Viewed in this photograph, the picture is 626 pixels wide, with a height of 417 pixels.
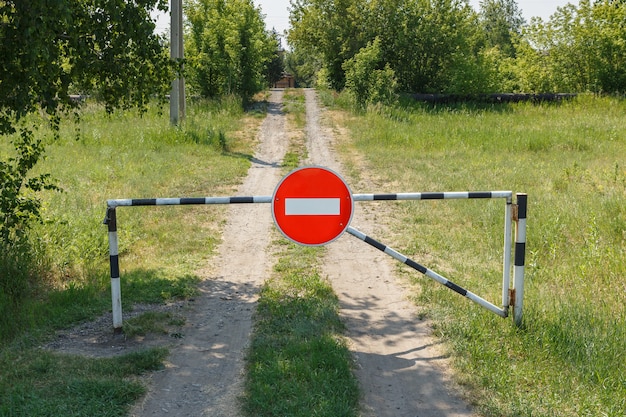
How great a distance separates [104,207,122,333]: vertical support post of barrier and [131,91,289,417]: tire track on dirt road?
608 mm

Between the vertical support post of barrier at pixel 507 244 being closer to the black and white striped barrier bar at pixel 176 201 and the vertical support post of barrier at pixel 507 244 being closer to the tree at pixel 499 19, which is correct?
the black and white striped barrier bar at pixel 176 201

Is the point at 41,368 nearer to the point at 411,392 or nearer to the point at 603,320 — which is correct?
the point at 411,392

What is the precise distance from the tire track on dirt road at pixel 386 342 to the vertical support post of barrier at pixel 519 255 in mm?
806

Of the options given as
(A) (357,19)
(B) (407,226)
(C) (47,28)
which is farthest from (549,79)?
(C) (47,28)

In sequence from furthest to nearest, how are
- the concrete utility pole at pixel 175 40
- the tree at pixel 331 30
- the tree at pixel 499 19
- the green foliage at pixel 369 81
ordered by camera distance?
the tree at pixel 499 19
the tree at pixel 331 30
the green foliage at pixel 369 81
the concrete utility pole at pixel 175 40

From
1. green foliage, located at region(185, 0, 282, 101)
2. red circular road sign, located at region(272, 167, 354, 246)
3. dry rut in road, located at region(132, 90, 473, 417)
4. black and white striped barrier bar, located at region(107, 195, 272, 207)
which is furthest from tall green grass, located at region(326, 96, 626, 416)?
green foliage, located at region(185, 0, 282, 101)

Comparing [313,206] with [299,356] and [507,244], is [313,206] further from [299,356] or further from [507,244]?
[507,244]

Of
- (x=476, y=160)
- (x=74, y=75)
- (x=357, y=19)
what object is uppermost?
(x=357, y=19)

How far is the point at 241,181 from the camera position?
14094 millimetres

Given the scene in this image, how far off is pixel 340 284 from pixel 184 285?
1755 mm

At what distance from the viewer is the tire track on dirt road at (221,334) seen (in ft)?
15.3

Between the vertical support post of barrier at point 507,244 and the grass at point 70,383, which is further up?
the vertical support post of barrier at point 507,244

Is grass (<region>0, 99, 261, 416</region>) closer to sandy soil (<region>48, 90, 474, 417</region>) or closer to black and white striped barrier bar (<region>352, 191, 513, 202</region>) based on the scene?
sandy soil (<region>48, 90, 474, 417</region>)

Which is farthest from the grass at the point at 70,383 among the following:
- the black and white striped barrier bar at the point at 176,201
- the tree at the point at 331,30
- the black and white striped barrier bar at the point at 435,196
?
the tree at the point at 331,30
